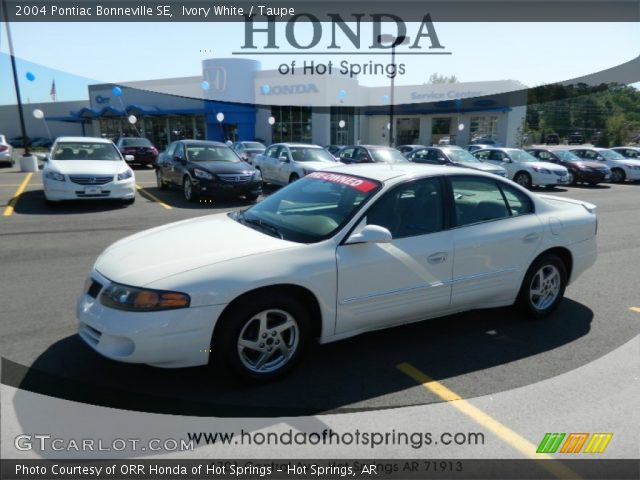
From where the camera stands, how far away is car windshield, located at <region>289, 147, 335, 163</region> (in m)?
14.4

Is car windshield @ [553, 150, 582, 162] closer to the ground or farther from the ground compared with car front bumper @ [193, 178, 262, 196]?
farther from the ground

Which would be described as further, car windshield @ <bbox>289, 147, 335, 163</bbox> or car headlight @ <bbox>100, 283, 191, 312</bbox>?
car windshield @ <bbox>289, 147, 335, 163</bbox>

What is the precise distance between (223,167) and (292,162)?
8.76 ft

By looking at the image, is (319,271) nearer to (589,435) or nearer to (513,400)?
(513,400)

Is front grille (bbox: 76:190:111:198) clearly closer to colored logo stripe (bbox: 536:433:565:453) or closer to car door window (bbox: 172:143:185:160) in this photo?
car door window (bbox: 172:143:185:160)

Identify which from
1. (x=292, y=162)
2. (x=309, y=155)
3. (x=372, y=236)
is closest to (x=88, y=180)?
(x=292, y=162)

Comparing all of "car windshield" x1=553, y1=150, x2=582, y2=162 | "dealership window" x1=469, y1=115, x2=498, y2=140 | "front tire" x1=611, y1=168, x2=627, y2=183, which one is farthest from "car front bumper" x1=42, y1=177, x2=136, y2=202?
"dealership window" x1=469, y1=115, x2=498, y2=140

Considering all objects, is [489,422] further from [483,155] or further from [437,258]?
[483,155]

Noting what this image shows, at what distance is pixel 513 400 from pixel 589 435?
1.63ft

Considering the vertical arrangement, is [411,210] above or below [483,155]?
above

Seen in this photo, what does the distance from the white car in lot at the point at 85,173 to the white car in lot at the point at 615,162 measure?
2019cm

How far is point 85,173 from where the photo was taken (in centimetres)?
1023

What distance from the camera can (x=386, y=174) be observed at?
4180mm

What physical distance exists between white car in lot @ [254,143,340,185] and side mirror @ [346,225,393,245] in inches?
403
